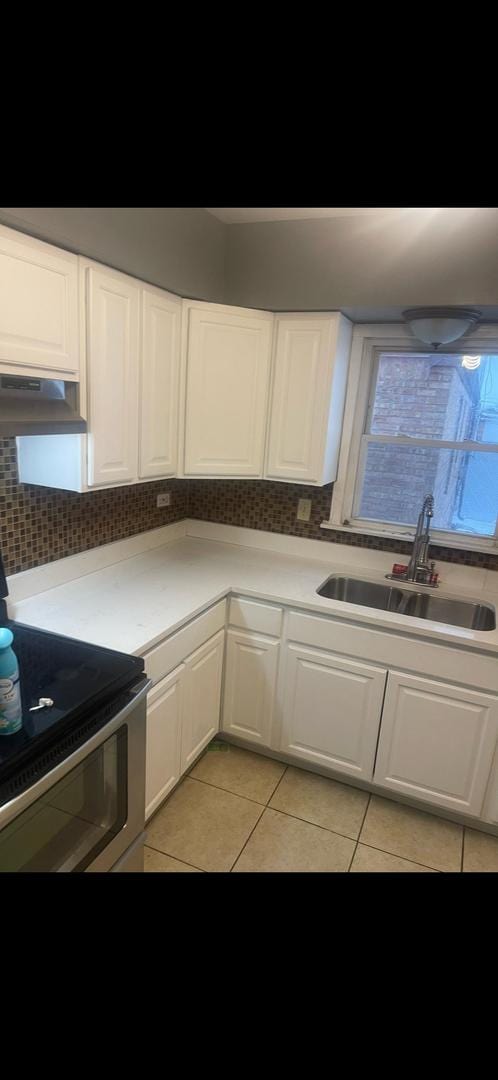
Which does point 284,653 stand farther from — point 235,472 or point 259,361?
point 259,361

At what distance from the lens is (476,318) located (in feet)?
6.56

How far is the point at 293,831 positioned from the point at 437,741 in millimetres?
639

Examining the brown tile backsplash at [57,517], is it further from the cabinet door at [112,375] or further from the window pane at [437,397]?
the window pane at [437,397]

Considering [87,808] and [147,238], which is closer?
[87,808]

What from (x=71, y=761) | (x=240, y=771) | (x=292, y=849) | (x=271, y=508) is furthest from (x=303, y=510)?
(x=71, y=761)

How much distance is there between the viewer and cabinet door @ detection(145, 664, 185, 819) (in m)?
1.74

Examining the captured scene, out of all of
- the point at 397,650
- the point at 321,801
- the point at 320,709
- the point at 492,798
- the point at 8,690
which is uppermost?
the point at 8,690

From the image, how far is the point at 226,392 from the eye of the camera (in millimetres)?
2229

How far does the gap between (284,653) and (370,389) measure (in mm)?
1274

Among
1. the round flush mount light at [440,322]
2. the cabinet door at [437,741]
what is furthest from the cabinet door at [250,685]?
the round flush mount light at [440,322]

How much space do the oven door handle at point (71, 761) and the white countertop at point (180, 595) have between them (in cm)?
18

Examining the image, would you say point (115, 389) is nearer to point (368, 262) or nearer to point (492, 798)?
point (368, 262)
